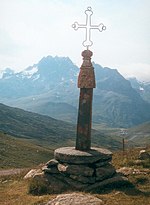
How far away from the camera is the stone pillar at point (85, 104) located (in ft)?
62.6

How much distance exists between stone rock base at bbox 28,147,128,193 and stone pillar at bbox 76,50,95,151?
0.90 m

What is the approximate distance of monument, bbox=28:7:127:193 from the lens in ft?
57.0

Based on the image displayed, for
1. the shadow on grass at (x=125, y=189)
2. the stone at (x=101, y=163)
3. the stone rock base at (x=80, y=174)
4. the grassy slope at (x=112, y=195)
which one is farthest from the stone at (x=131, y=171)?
the shadow on grass at (x=125, y=189)

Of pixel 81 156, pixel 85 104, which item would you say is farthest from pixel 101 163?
pixel 85 104

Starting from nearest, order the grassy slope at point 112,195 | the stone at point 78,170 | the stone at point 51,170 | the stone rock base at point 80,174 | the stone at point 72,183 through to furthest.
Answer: the grassy slope at point 112,195, the stone at point 72,183, the stone rock base at point 80,174, the stone at point 78,170, the stone at point 51,170

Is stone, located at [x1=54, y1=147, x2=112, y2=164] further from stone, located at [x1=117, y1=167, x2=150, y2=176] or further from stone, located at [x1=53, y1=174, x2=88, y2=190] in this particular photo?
stone, located at [x1=117, y1=167, x2=150, y2=176]

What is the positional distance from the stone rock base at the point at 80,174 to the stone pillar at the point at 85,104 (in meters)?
0.90

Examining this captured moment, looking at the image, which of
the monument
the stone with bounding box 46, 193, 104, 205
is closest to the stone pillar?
the monument

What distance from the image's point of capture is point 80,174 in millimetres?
17469

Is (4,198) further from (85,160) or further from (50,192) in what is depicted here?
(85,160)

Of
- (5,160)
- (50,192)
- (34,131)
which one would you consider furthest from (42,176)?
(34,131)

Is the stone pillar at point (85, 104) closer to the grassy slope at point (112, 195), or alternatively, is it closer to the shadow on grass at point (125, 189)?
the shadow on grass at point (125, 189)

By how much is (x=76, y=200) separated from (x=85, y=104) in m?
6.08

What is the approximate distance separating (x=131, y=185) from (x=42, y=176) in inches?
181
